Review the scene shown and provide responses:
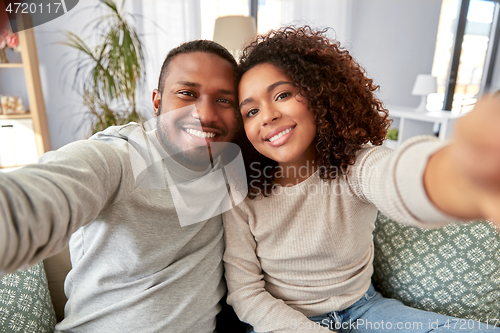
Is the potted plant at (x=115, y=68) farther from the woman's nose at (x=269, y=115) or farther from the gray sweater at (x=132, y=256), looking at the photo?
the woman's nose at (x=269, y=115)

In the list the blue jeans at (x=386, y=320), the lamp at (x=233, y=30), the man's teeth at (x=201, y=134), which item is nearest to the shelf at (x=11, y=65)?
the lamp at (x=233, y=30)

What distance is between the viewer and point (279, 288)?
81 cm

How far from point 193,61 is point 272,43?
202 mm

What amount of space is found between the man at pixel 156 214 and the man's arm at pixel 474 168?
47 cm

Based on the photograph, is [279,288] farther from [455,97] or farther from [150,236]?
[455,97]

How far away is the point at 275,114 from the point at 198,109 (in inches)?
7.7

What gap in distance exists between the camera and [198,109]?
0.74m

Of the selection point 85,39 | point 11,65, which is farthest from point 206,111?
point 85,39

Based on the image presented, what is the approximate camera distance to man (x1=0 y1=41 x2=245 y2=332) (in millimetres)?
581

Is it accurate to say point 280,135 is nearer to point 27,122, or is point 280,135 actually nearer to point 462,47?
point 27,122

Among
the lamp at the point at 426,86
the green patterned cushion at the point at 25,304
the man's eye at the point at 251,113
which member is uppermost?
the man's eye at the point at 251,113

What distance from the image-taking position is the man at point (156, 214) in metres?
0.58

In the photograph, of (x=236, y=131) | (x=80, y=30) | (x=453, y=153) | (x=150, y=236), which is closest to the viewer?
(x=453, y=153)

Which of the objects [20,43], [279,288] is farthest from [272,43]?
[20,43]
